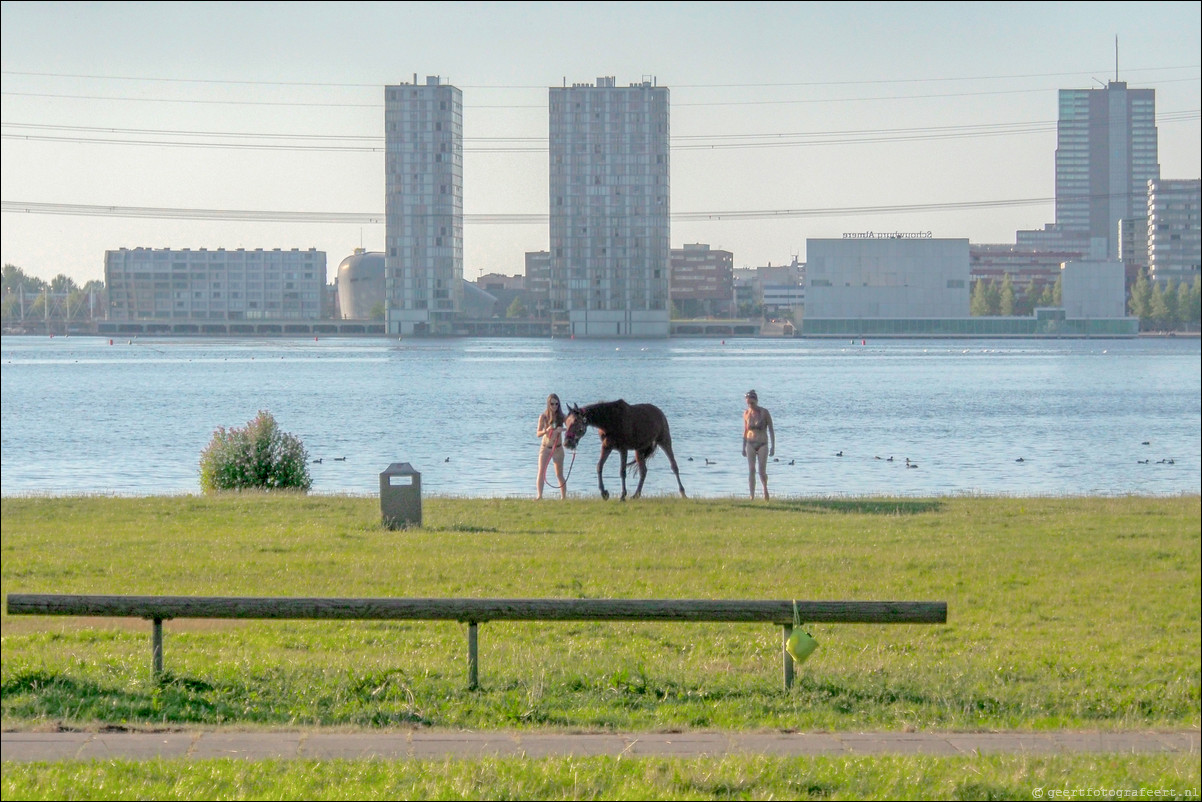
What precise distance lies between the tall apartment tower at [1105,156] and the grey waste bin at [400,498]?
841 cm

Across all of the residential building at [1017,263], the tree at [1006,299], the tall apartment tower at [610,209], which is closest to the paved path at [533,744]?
the tall apartment tower at [610,209]

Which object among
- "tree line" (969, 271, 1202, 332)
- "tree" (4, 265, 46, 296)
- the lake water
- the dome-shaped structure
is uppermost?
the dome-shaped structure

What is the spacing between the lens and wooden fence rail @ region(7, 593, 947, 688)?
719 cm

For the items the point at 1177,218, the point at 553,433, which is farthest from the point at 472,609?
the point at 1177,218

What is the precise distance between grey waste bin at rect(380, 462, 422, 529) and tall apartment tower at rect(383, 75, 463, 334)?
320 ft

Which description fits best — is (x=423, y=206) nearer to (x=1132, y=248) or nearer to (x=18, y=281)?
(x=1132, y=248)

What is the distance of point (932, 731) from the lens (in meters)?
6.45

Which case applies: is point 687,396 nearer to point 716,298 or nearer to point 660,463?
point 660,463

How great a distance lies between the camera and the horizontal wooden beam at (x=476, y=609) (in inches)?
283

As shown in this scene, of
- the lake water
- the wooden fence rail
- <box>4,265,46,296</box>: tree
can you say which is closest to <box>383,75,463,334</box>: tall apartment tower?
the lake water

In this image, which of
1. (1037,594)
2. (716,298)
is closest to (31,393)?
(1037,594)

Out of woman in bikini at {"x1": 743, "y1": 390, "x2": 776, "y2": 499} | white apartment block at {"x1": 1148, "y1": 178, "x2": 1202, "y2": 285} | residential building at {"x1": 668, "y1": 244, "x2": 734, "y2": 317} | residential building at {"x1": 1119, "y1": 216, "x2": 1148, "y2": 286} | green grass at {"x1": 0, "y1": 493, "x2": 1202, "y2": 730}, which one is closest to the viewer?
green grass at {"x1": 0, "y1": 493, "x2": 1202, "y2": 730}

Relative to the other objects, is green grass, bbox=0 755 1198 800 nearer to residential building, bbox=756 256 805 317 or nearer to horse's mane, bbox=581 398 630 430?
horse's mane, bbox=581 398 630 430

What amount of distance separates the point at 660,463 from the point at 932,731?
22753mm
